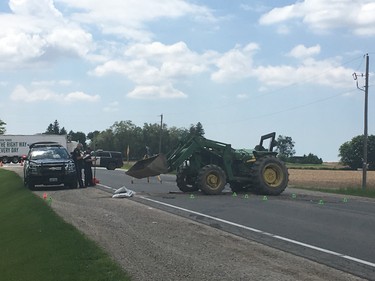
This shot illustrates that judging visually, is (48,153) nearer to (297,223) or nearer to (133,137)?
(297,223)

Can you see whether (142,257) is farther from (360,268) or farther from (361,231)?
(361,231)

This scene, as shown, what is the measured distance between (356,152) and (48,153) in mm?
116627

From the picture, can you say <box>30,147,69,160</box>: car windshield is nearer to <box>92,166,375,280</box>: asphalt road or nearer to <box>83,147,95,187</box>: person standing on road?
<box>83,147,95,187</box>: person standing on road

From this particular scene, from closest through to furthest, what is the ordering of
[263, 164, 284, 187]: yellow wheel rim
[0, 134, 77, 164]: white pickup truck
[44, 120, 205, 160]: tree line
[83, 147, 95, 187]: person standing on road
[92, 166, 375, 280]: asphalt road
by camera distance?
[92, 166, 375, 280]: asphalt road → [263, 164, 284, 187]: yellow wheel rim → [83, 147, 95, 187]: person standing on road → [0, 134, 77, 164]: white pickup truck → [44, 120, 205, 160]: tree line

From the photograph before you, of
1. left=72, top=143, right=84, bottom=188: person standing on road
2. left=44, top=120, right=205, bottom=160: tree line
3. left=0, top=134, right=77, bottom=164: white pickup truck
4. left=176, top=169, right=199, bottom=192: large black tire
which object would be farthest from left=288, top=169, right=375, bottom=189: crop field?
left=44, top=120, right=205, bottom=160: tree line

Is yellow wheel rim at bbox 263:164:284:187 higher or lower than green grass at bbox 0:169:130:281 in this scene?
higher

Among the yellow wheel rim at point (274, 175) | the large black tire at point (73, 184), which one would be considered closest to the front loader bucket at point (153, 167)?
the large black tire at point (73, 184)

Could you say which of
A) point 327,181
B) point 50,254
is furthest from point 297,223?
point 327,181

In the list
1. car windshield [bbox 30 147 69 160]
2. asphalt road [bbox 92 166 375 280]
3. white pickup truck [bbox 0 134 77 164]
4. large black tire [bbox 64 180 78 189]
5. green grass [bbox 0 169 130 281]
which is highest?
white pickup truck [bbox 0 134 77 164]

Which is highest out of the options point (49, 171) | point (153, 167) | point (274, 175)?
point (153, 167)

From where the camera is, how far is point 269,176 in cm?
2139

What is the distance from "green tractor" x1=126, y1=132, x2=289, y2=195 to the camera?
2027 centimetres

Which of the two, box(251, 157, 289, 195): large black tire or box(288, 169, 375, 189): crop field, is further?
box(288, 169, 375, 189): crop field

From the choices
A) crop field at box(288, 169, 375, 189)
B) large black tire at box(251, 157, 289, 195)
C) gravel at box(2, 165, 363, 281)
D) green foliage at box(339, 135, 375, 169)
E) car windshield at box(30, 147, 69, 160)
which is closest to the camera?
gravel at box(2, 165, 363, 281)
